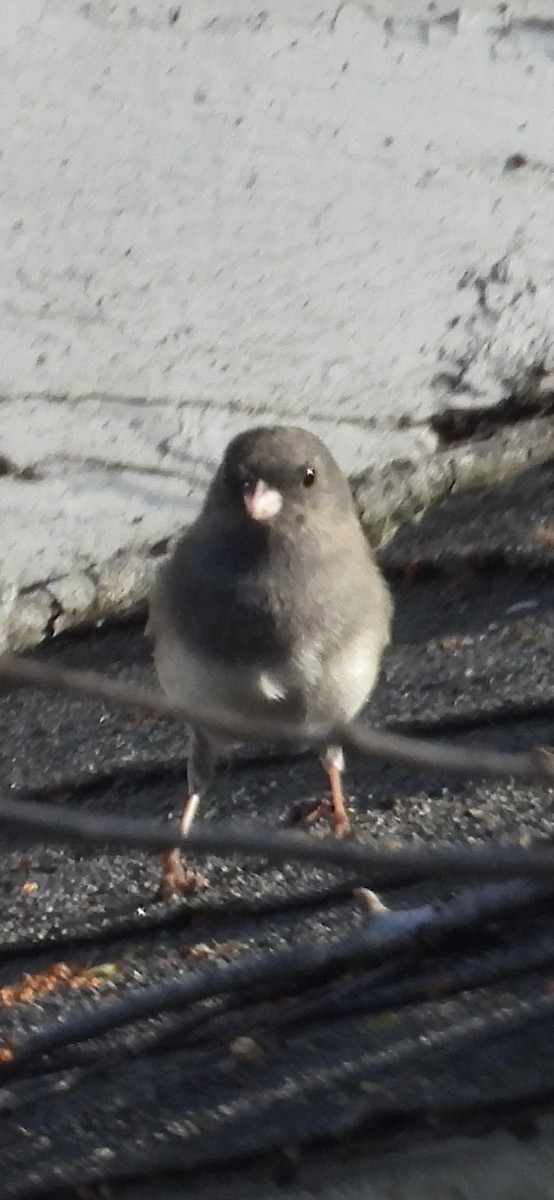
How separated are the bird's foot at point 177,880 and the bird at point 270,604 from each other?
155 millimetres

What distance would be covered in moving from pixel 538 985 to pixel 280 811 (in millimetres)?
705

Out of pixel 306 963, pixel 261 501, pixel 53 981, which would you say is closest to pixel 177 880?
pixel 53 981

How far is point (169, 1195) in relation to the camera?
1.47m

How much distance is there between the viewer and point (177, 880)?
6.31ft

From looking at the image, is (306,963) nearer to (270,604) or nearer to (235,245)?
(270,604)

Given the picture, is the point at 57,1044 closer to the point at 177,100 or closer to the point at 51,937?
the point at 51,937

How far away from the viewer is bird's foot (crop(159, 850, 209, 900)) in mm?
1904

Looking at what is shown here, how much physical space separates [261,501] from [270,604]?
0.15m

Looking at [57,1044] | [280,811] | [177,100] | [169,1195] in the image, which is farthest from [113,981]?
[177,100]

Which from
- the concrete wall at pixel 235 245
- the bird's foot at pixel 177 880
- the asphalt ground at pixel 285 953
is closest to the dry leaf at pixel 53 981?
the asphalt ground at pixel 285 953

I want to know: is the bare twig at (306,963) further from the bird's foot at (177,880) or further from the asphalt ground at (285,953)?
the bird's foot at (177,880)

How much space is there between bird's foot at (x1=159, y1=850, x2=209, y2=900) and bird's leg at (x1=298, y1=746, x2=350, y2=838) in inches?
7.0

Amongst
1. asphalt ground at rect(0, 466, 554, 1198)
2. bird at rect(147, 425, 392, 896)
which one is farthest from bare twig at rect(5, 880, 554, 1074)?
bird at rect(147, 425, 392, 896)

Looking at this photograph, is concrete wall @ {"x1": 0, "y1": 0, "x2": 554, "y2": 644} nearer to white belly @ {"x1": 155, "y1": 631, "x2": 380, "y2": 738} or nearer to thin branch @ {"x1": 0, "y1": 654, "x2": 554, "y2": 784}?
A: white belly @ {"x1": 155, "y1": 631, "x2": 380, "y2": 738}
